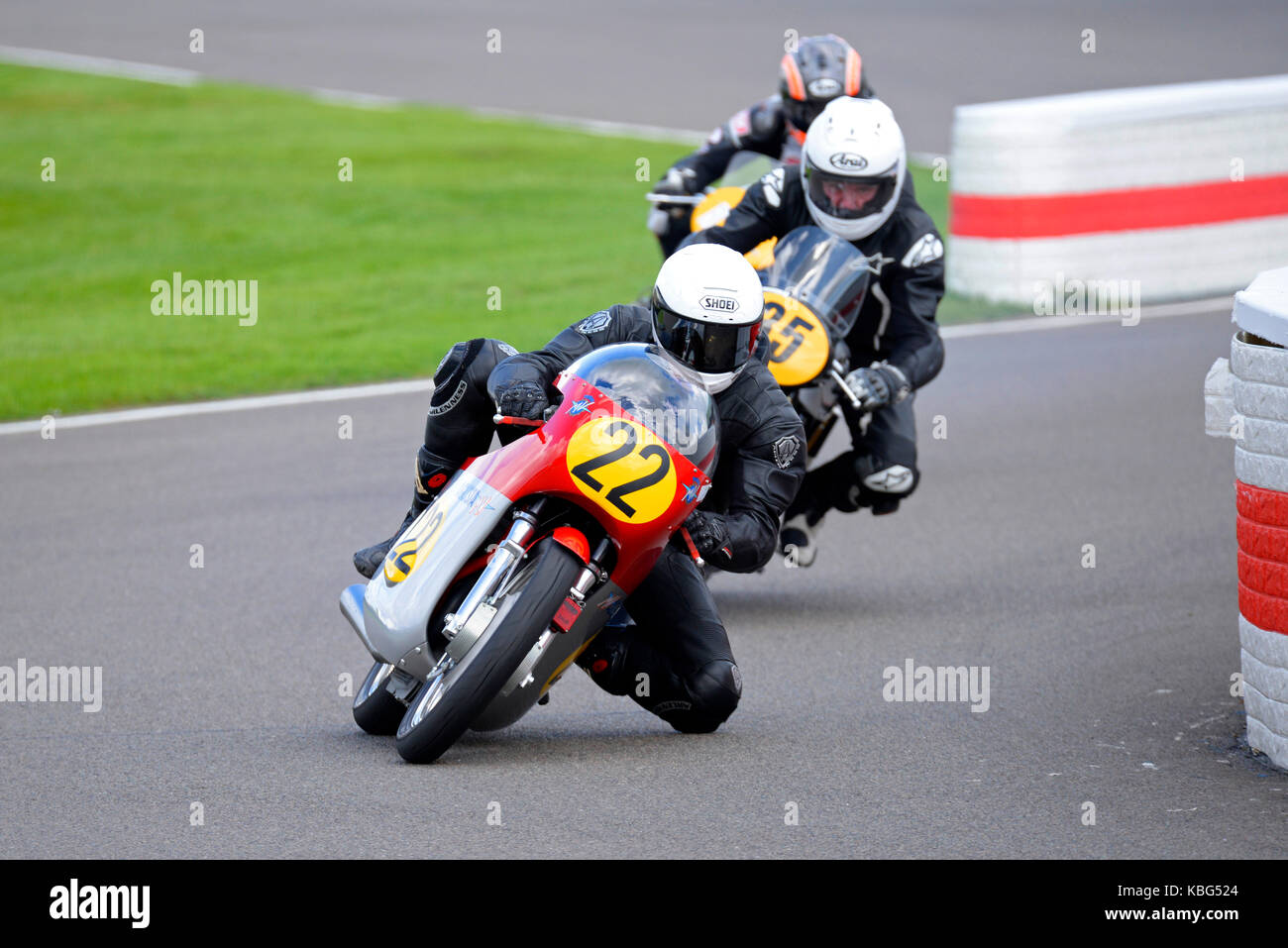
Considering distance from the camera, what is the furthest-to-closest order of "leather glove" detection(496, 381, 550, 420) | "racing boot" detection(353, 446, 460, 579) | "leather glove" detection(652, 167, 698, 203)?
1. "leather glove" detection(652, 167, 698, 203)
2. "racing boot" detection(353, 446, 460, 579)
3. "leather glove" detection(496, 381, 550, 420)

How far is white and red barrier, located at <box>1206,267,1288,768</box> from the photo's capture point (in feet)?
18.4

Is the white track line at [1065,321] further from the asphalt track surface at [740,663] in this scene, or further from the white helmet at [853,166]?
the white helmet at [853,166]

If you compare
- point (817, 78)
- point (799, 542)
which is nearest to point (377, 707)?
point (799, 542)

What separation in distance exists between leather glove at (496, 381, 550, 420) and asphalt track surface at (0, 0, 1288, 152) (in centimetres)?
→ 1554

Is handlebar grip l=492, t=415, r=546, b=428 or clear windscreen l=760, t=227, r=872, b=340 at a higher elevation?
clear windscreen l=760, t=227, r=872, b=340

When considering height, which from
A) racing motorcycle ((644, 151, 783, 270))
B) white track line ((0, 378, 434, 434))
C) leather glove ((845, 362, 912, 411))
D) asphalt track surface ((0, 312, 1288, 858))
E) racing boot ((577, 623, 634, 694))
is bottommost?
asphalt track surface ((0, 312, 1288, 858))

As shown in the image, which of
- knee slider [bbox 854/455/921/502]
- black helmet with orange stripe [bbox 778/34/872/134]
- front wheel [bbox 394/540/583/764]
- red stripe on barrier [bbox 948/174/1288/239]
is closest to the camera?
front wheel [bbox 394/540/583/764]

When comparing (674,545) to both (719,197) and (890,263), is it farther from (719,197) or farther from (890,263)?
(719,197)

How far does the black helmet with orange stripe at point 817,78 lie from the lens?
31.0 ft

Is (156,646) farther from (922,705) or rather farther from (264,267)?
(264,267)

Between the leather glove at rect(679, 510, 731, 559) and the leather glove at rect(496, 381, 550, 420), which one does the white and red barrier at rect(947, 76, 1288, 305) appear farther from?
the leather glove at rect(496, 381, 550, 420)

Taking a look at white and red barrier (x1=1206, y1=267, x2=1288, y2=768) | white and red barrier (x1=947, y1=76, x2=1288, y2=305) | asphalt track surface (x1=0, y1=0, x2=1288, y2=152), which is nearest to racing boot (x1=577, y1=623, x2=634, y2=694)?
white and red barrier (x1=1206, y1=267, x2=1288, y2=768)

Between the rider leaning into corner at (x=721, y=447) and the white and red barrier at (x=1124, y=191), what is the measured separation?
28.0 ft
